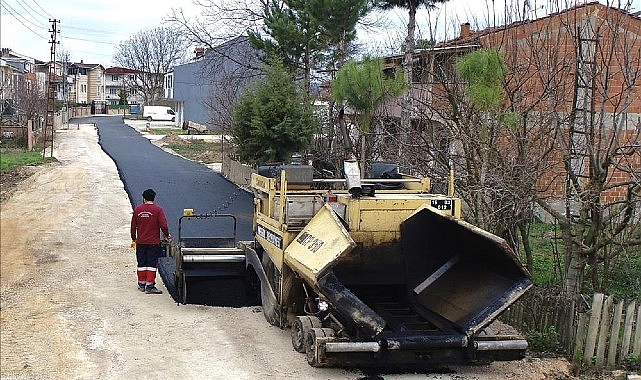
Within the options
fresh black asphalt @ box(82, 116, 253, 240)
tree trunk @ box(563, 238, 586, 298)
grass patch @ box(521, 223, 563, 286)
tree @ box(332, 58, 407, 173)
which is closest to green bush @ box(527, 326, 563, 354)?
tree trunk @ box(563, 238, 586, 298)

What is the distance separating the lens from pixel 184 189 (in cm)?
2319

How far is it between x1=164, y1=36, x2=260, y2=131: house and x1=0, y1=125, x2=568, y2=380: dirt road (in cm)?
1714

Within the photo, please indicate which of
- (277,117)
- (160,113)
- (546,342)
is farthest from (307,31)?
(160,113)

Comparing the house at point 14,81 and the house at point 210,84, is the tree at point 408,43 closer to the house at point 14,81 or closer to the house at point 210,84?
the house at point 210,84

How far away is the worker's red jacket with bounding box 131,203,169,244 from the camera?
1102cm

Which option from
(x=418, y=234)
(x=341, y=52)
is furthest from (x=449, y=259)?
(x=341, y=52)

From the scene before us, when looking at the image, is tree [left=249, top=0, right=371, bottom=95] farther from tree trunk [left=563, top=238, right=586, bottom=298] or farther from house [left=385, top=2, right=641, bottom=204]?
tree trunk [left=563, top=238, right=586, bottom=298]

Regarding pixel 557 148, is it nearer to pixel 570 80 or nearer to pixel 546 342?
pixel 546 342

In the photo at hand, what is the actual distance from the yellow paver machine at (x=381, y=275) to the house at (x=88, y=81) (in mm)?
116118

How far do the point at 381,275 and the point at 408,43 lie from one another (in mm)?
9376

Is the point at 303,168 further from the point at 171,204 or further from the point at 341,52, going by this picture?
the point at 341,52

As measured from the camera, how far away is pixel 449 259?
29.8 ft

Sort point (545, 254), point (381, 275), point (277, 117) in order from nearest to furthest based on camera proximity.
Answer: point (381, 275), point (545, 254), point (277, 117)

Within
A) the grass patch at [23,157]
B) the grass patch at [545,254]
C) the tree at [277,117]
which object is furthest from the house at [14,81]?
the grass patch at [545,254]
